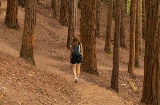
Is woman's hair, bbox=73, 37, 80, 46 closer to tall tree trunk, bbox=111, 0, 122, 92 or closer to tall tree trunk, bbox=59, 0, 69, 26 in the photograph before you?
tall tree trunk, bbox=111, 0, 122, 92

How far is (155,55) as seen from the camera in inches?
395

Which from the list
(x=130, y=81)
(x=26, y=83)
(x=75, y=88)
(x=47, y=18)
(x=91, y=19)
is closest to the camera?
(x=26, y=83)

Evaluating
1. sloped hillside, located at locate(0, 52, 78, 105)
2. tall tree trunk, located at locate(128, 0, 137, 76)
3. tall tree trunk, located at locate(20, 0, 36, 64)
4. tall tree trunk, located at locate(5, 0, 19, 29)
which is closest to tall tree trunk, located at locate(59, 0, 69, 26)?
tall tree trunk, located at locate(5, 0, 19, 29)

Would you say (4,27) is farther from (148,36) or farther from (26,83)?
(148,36)

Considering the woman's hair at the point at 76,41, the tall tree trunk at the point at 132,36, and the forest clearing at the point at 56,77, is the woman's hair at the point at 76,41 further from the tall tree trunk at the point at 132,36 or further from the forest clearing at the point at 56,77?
the tall tree trunk at the point at 132,36

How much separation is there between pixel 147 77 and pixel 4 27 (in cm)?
1068

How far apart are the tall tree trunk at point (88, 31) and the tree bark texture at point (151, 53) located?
3392 millimetres

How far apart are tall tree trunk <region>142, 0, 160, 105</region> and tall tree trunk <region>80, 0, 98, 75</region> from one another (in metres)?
3.39

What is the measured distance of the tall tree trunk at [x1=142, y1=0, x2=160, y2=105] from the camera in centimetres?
978

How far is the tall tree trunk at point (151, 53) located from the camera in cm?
978

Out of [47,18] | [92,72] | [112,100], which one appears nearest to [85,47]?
[92,72]

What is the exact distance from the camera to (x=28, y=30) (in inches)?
465

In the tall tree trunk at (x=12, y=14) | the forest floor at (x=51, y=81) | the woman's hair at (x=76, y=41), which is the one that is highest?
the tall tree trunk at (x=12, y=14)

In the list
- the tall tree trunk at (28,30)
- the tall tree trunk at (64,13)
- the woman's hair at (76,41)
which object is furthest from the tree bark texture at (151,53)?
the tall tree trunk at (64,13)
